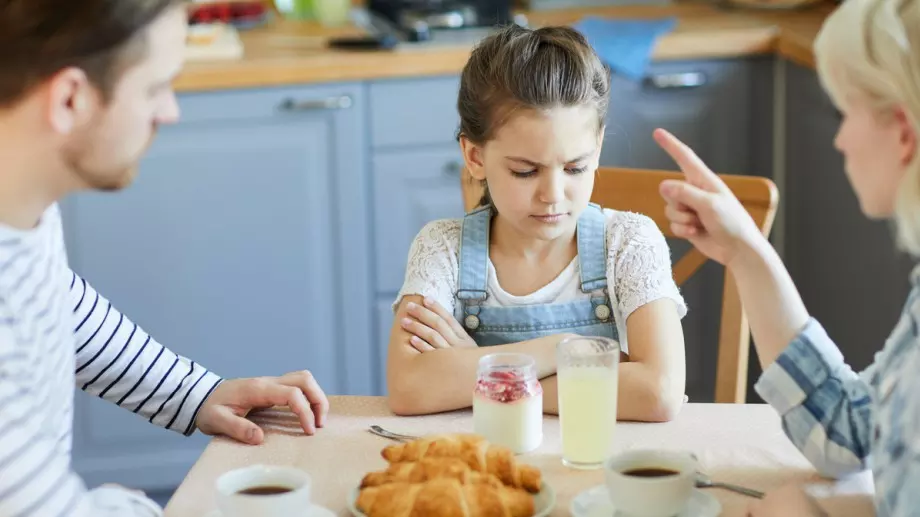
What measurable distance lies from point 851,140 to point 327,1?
90.3 inches

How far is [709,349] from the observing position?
10.3ft

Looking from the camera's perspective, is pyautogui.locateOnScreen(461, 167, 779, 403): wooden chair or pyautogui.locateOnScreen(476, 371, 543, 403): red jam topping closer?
pyautogui.locateOnScreen(476, 371, 543, 403): red jam topping

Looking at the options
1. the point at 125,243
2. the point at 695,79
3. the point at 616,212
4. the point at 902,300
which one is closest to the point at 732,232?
the point at 616,212

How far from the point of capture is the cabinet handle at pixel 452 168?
116 inches

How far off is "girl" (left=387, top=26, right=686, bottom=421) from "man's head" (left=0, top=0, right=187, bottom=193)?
52 centimetres

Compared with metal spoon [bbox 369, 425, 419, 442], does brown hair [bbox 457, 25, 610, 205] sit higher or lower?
higher

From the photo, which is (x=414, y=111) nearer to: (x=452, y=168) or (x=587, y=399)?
(x=452, y=168)

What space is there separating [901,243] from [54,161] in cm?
75

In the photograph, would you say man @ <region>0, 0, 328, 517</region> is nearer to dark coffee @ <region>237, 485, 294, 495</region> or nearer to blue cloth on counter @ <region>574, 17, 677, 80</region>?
dark coffee @ <region>237, 485, 294, 495</region>

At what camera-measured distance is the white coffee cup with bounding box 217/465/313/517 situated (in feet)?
3.78

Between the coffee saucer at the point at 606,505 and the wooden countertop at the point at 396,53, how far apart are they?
5.56ft

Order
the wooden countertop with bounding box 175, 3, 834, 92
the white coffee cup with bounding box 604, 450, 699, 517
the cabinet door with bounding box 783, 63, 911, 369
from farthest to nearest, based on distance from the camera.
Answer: the wooden countertop with bounding box 175, 3, 834, 92 → the cabinet door with bounding box 783, 63, 911, 369 → the white coffee cup with bounding box 604, 450, 699, 517

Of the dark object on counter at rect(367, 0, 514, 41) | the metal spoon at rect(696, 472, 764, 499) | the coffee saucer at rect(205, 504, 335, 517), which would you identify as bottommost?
the metal spoon at rect(696, 472, 764, 499)

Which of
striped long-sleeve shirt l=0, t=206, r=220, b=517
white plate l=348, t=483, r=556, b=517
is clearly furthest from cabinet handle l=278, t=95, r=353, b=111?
white plate l=348, t=483, r=556, b=517
